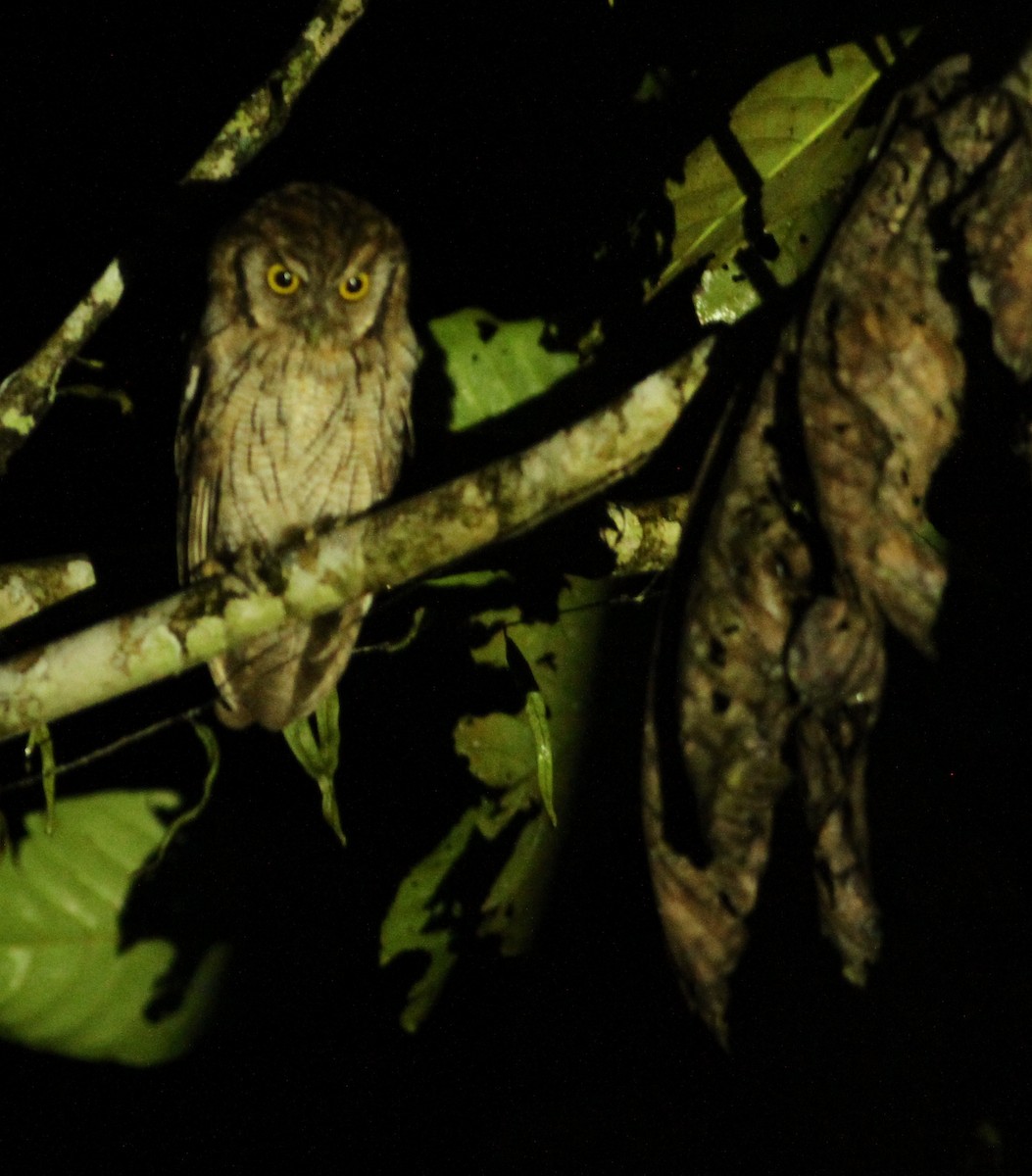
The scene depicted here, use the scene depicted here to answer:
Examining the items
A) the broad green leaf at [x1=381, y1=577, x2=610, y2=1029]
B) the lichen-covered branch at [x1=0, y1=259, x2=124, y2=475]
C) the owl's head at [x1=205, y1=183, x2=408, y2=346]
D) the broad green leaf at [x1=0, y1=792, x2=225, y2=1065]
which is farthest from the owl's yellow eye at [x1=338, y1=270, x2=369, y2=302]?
the broad green leaf at [x1=0, y1=792, x2=225, y2=1065]

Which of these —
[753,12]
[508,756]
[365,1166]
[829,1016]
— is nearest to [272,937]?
[508,756]

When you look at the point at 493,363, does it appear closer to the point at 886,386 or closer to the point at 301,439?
the point at 301,439

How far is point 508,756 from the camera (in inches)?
96.0

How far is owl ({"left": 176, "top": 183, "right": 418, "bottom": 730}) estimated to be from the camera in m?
2.96

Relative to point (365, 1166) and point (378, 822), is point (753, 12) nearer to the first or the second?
point (378, 822)

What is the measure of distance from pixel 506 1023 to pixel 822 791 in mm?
1630

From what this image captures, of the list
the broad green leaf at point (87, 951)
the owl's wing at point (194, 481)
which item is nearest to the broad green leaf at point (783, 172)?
the owl's wing at point (194, 481)

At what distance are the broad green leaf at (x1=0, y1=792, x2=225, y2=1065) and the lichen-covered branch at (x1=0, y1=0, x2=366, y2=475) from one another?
2.72ft

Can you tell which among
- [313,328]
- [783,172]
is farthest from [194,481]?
[783,172]

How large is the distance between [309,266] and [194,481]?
0.61 meters

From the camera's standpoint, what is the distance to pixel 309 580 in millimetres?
2096

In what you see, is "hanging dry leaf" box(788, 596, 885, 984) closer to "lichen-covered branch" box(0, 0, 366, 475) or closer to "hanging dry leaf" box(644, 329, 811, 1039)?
"hanging dry leaf" box(644, 329, 811, 1039)

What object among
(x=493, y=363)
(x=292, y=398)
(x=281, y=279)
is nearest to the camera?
(x=493, y=363)

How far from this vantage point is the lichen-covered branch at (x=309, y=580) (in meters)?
1.93
